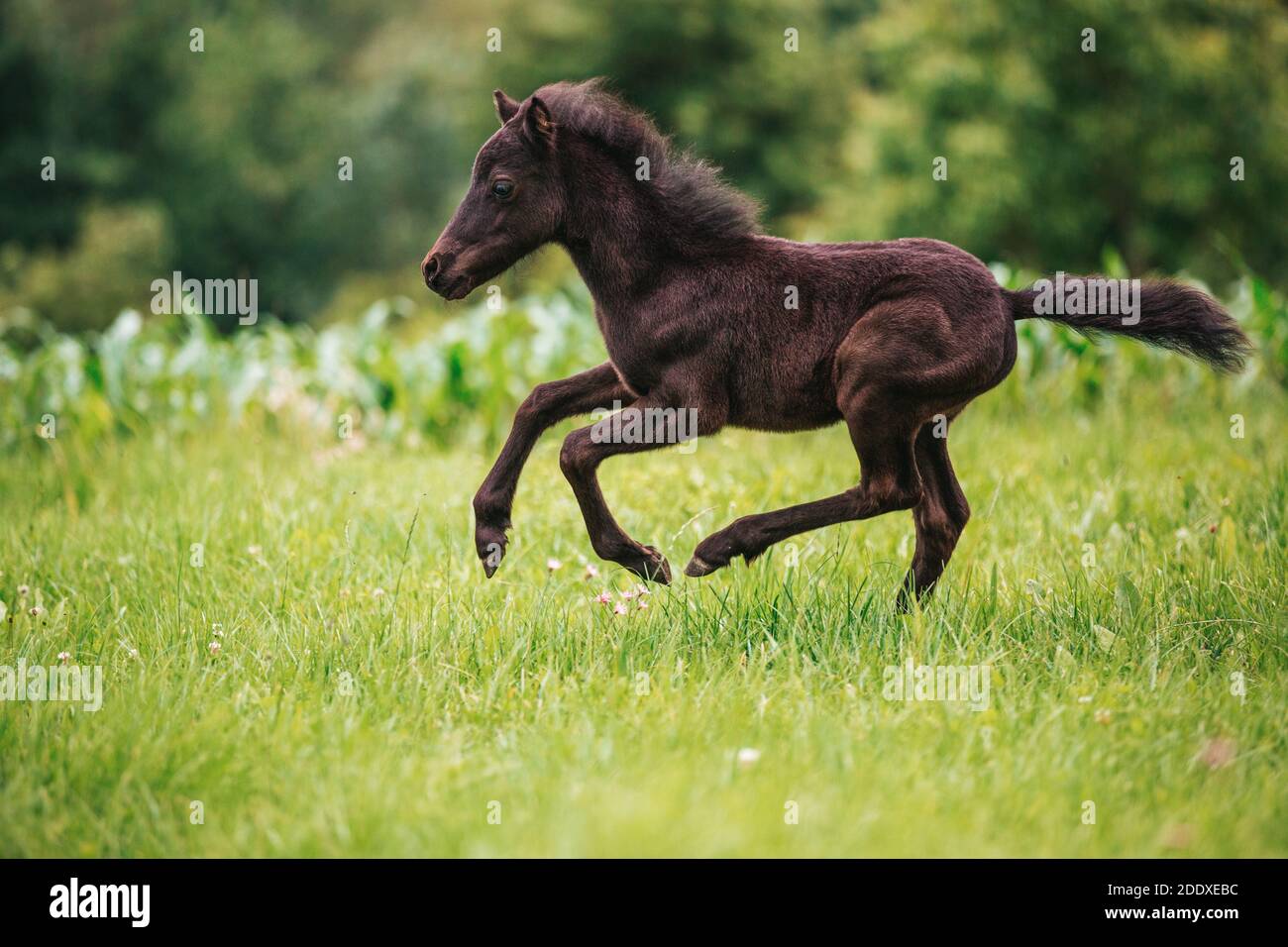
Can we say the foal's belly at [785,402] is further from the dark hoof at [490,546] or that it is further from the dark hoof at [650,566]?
the dark hoof at [490,546]

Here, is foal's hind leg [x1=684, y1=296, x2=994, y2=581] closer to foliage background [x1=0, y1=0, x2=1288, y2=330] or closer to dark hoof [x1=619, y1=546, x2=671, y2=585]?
dark hoof [x1=619, y1=546, x2=671, y2=585]

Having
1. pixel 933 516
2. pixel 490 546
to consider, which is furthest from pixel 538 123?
pixel 933 516

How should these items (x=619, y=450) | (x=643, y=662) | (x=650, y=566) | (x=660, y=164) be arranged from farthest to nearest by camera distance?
(x=660, y=164) → (x=650, y=566) → (x=619, y=450) → (x=643, y=662)

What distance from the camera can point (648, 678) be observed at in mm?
3820

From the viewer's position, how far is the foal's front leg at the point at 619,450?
4172 mm

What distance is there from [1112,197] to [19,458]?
16.0 m

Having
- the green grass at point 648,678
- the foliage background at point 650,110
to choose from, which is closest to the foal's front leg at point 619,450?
the green grass at point 648,678

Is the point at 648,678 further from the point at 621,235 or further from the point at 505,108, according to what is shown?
the point at 505,108

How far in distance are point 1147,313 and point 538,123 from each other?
2302mm

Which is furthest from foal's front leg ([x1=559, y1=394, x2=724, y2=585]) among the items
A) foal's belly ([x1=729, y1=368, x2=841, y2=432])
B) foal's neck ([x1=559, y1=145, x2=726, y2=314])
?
foal's neck ([x1=559, y1=145, x2=726, y2=314])

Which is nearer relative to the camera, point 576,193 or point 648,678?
point 648,678

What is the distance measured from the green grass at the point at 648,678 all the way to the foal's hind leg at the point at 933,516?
16 cm

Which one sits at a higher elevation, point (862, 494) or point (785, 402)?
point (785, 402)

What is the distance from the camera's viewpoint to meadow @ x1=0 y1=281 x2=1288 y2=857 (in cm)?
307
